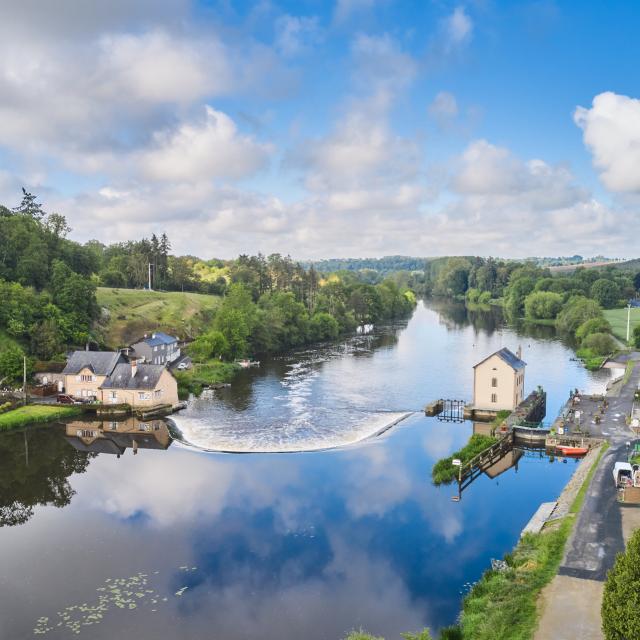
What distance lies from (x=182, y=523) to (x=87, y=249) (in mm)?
70351

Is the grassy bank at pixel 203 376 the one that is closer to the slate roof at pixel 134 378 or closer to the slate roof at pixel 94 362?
the slate roof at pixel 134 378

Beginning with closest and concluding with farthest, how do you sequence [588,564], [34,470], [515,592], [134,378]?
[515,592] < [588,564] < [34,470] < [134,378]

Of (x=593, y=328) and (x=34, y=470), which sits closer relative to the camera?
(x=34, y=470)

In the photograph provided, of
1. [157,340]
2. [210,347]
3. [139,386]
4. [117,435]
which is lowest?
[117,435]

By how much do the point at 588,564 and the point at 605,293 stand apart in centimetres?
13993

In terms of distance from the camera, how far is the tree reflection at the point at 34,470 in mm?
35406

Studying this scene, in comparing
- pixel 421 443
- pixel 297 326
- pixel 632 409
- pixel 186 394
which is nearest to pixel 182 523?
pixel 421 443

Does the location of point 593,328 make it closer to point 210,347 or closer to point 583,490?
point 210,347

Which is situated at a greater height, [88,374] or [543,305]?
[543,305]

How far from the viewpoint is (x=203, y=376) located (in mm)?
70375

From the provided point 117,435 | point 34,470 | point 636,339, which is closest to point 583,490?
point 34,470

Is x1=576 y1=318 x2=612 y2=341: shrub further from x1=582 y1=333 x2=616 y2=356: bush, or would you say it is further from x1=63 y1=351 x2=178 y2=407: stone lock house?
x1=63 y1=351 x2=178 y2=407: stone lock house

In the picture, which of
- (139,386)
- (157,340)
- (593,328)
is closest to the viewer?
(139,386)

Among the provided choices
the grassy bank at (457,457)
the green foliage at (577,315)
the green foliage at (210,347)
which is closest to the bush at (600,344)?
the green foliage at (577,315)
